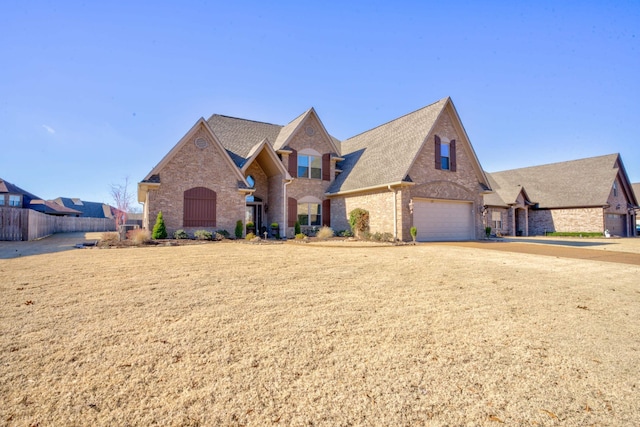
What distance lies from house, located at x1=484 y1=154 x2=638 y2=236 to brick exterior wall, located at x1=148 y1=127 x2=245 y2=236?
20580mm

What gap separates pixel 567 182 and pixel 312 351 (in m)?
36.0

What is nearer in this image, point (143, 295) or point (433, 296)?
point (143, 295)

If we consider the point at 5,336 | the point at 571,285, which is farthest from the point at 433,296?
the point at 5,336

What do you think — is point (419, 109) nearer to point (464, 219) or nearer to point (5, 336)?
point (464, 219)

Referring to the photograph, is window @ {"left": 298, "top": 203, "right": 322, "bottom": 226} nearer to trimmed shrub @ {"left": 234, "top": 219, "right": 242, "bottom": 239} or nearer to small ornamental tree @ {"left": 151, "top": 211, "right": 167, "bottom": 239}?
trimmed shrub @ {"left": 234, "top": 219, "right": 242, "bottom": 239}

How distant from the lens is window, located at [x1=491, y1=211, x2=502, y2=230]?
1050 inches

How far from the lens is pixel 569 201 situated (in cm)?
2806

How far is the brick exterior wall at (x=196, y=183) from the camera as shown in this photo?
1544cm

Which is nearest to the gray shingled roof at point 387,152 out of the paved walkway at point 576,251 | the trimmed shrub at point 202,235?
the paved walkway at point 576,251

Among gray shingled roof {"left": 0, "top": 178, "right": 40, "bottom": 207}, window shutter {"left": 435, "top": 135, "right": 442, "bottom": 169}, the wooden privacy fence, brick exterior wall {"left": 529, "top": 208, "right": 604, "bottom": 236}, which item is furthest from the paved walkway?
gray shingled roof {"left": 0, "top": 178, "right": 40, "bottom": 207}

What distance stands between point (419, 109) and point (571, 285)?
16.0 metres

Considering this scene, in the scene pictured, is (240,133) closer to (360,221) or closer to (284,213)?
(284,213)

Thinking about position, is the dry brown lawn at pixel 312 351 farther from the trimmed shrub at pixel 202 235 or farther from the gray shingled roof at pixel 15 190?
the gray shingled roof at pixel 15 190

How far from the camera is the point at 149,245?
12.5m
